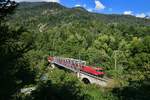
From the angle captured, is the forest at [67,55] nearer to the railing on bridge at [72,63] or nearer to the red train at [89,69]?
the railing on bridge at [72,63]

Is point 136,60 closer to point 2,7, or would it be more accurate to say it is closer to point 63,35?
point 63,35

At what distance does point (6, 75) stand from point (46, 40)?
11051 cm

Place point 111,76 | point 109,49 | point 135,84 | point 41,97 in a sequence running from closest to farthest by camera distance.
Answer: point 41,97
point 135,84
point 111,76
point 109,49

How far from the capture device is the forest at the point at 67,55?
45.5 feet

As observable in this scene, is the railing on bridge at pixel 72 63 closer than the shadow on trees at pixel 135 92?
No

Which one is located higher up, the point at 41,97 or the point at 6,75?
the point at 6,75

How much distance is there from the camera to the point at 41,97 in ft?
68.5

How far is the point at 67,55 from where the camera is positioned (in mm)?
108312

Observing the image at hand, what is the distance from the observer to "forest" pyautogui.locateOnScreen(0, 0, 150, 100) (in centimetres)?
1388

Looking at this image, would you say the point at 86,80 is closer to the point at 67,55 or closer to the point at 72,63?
the point at 72,63

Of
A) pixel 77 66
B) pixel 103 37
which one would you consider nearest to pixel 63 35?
pixel 103 37

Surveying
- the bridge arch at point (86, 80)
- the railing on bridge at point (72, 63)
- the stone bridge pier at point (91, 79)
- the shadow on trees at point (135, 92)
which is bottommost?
the bridge arch at point (86, 80)

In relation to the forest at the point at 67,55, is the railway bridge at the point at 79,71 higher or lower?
lower

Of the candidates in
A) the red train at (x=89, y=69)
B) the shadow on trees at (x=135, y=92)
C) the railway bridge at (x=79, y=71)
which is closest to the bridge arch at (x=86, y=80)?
the railway bridge at (x=79, y=71)
